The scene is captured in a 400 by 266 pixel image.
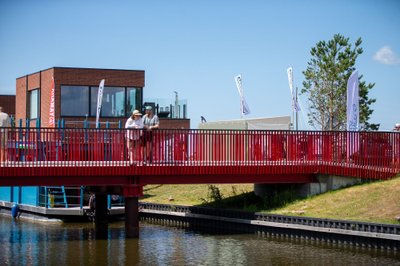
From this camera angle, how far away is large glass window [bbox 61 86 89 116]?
160 feet

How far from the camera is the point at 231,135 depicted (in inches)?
1143

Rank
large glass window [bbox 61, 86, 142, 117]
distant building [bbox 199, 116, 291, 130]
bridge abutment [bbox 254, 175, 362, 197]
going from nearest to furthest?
bridge abutment [bbox 254, 175, 362, 197] → distant building [bbox 199, 116, 291, 130] → large glass window [bbox 61, 86, 142, 117]

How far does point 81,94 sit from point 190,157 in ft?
73.8

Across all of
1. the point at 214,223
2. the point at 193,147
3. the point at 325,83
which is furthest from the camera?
the point at 325,83

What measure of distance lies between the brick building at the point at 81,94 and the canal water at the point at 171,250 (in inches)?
764

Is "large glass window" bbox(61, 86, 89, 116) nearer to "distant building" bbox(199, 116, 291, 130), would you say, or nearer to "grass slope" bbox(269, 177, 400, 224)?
"distant building" bbox(199, 116, 291, 130)

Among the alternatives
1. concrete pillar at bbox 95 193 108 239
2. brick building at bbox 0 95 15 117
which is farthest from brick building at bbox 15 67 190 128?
brick building at bbox 0 95 15 117

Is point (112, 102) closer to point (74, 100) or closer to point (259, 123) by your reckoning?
point (74, 100)

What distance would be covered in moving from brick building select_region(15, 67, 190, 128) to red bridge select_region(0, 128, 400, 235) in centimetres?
1955

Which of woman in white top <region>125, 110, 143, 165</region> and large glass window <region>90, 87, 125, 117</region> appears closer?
woman in white top <region>125, 110, 143, 165</region>

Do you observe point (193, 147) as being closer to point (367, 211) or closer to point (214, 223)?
point (214, 223)

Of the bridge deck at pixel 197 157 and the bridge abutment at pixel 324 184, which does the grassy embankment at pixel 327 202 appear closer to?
the bridge abutment at pixel 324 184

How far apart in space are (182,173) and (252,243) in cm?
362


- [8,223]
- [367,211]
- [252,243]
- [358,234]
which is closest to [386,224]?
[358,234]
